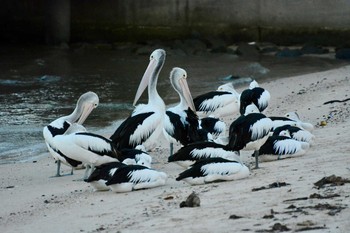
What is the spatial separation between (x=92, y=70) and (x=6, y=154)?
38.9 feet

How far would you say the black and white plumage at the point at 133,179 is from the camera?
859cm

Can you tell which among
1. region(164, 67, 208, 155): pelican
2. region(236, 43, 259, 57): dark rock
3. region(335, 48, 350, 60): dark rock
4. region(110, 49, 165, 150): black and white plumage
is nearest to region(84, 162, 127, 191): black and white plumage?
region(110, 49, 165, 150): black and white plumage

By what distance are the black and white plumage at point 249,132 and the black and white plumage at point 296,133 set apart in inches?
39.5

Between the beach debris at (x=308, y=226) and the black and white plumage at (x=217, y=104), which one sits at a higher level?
the beach debris at (x=308, y=226)

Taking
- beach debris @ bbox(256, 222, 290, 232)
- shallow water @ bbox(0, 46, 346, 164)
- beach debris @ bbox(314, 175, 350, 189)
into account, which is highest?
beach debris @ bbox(256, 222, 290, 232)

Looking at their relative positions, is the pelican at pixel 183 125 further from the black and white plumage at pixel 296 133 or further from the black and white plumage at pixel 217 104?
the black and white plumage at pixel 217 104

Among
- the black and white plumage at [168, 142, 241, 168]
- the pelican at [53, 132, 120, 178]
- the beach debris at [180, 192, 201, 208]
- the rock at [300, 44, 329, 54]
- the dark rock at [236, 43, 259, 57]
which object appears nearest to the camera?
the beach debris at [180, 192, 201, 208]

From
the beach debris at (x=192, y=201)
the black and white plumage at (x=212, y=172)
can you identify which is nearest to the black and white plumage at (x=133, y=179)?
the black and white plumage at (x=212, y=172)

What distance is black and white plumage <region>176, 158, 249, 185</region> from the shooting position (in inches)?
336

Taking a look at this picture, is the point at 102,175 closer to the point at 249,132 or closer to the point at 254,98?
the point at 249,132

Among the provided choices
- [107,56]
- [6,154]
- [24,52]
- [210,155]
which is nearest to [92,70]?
[107,56]

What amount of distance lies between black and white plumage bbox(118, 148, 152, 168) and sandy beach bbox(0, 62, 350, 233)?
0.99 feet

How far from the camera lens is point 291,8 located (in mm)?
27031

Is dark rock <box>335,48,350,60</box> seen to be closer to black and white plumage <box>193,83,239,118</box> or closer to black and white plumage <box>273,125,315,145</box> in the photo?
black and white plumage <box>193,83,239,118</box>
